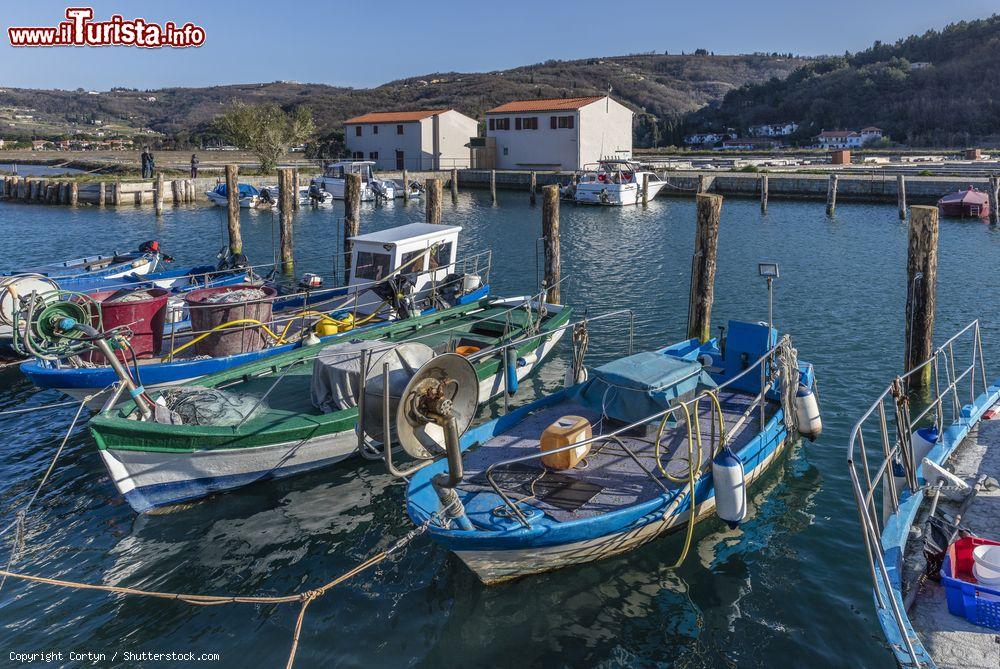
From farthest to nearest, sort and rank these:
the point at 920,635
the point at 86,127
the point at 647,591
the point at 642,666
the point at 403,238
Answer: the point at 86,127, the point at 403,238, the point at 647,591, the point at 642,666, the point at 920,635

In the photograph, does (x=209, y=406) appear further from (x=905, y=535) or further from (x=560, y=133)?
(x=560, y=133)

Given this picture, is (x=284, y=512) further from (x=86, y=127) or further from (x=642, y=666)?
(x=86, y=127)

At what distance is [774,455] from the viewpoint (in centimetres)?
1184

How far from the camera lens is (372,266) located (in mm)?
18719

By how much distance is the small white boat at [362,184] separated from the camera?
185ft

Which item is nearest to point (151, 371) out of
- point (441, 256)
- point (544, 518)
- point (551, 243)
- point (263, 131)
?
point (441, 256)

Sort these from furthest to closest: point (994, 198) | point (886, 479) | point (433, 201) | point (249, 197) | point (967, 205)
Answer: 1. point (249, 197)
2. point (967, 205)
3. point (994, 198)
4. point (433, 201)
5. point (886, 479)

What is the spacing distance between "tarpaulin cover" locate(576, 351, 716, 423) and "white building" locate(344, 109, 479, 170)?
200ft

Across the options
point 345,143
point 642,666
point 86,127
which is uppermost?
point 86,127

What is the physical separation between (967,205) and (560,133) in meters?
34.2

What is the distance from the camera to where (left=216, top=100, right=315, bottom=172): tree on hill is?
2463 inches

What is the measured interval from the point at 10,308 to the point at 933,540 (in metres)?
17.5

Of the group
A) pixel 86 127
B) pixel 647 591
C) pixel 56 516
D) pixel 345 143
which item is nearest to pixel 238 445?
pixel 56 516

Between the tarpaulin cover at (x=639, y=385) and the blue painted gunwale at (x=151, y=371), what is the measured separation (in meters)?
6.89
